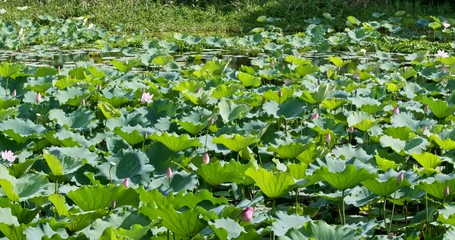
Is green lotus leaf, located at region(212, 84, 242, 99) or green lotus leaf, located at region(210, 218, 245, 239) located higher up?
green lotus leaf, located at region(210, 218, 245, 239)

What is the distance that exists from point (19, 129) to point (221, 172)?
45.8 inches

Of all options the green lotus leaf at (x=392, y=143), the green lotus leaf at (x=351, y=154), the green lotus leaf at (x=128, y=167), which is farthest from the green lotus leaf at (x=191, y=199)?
the green lotus leaf at (x=392, y=143)

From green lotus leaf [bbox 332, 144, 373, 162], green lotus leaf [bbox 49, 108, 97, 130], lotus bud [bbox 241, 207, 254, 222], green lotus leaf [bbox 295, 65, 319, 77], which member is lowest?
green lotus leaf [bbox 295, 65, 319, 77]

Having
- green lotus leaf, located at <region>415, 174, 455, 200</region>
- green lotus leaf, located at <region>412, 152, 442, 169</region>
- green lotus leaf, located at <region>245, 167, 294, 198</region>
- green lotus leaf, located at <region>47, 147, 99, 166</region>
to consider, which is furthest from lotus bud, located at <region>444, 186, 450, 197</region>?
green lotus leaf, located at <region>47, 147, 99, 166</region>

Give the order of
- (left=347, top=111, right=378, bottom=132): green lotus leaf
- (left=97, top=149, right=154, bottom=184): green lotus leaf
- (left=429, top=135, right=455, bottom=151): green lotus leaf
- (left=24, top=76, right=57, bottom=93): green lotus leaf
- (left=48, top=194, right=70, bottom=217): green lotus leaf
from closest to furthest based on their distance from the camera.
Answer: (left=48, top=194, right=70, bottom=217): green lotus leaf → (left=97, top=149, right=154, bottom=184): green lotus leaf → (left=429, top=135, right=455, bottom=151): green lotus leaf → (left=347, top=111, right=378, bottom=132): green lotus leaf → (left=24, top=76, right=57, bottom=93): green lotus leaf

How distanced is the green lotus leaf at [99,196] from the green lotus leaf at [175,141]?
0.71 m

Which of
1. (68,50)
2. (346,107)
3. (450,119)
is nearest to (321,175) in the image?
(450,119)

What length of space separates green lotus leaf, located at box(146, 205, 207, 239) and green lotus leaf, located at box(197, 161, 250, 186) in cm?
60

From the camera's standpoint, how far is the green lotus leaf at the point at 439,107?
159 inches

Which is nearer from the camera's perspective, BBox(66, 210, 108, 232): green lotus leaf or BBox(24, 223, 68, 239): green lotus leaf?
BBox(24, 223, 68, 239): green lotus leaf

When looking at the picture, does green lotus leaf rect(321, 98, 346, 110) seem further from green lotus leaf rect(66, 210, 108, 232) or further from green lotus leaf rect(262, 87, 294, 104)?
green lotus leaf rect(66, 210, 108, 232)

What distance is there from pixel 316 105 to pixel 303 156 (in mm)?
1148

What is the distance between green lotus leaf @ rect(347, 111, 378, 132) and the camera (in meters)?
3.73

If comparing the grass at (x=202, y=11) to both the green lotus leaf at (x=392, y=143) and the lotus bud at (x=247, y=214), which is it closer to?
the green lotus leaf at (x=392, y=143)
